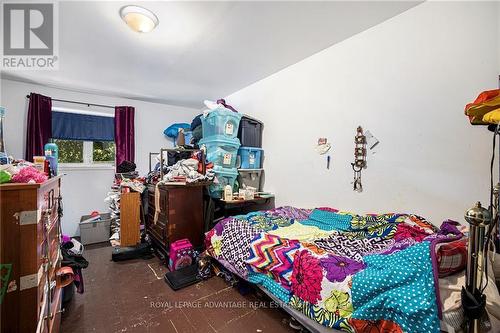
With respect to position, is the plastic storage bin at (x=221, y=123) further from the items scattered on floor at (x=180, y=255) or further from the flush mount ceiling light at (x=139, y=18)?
the items scattered on floor at (x=180, y=255)

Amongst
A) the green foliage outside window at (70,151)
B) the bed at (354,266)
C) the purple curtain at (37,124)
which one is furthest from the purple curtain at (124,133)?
the bed at (354,266)

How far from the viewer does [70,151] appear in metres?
3.52

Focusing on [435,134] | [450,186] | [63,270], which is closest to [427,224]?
[450,186]

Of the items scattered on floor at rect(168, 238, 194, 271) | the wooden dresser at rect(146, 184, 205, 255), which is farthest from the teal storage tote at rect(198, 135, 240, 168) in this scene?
the items scattered on floor at rect(168, 238, 194, 271)

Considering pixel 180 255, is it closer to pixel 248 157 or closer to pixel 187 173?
pixel 187 173

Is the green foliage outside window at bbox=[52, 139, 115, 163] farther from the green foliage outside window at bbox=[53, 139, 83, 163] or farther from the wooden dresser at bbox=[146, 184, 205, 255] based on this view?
the wooden dresser at bbox=[146, 184, 205, 255]

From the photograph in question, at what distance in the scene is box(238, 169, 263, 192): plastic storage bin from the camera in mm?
2980

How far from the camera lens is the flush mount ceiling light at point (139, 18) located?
5.34 feet

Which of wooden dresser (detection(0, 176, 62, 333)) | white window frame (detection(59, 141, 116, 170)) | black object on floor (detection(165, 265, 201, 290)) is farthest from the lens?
white window frame (detection(59, 141, 116, 170))

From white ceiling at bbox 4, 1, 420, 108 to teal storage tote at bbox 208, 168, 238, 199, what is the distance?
1338 millimetres

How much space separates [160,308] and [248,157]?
6.39 ft

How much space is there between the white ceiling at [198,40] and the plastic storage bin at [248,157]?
41.5 inches

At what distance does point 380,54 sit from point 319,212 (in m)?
1.56

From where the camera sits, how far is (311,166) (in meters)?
2.47
